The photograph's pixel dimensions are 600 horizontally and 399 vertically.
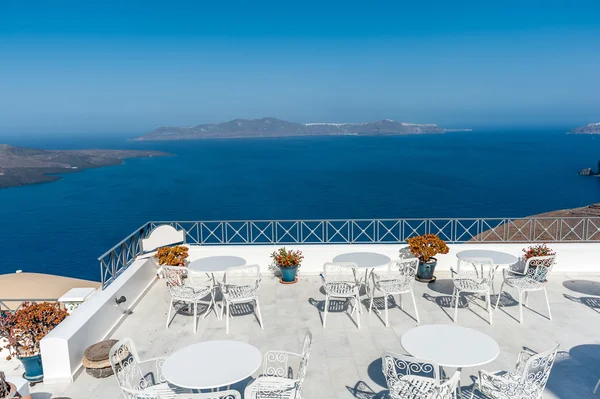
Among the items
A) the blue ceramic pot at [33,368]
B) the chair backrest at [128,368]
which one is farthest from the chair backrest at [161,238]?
the chair backrest at [128,368]

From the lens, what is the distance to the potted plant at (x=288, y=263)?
8406 millimetres

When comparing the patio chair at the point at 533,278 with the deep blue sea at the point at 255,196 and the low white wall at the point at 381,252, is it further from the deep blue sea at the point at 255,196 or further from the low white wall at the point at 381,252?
the deep blue sea at the point at 255,196

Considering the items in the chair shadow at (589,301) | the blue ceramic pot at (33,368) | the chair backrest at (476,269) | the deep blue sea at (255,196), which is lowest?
the deep blue sea at (255,196)

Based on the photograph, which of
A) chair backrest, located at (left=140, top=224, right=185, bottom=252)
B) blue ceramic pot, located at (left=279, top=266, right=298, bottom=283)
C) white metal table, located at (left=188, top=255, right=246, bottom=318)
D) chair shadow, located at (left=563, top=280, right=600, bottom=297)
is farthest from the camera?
chair backrest, located at (left=140, top=224, right=185, bottom=252)

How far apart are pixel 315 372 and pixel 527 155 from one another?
119944 millimetres

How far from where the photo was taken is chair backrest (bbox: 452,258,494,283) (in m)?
6.91

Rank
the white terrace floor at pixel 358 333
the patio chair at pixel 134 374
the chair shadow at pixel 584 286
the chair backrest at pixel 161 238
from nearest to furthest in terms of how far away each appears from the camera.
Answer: the patio chair at pixel 134 374 → the white terrace floor at pixel 358 333 → the chair shadow at pixel 584 286 → the chair backrest at pixel 161 238

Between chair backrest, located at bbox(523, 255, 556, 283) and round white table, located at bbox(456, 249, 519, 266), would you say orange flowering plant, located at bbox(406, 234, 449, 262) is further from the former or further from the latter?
chair backrest, located at bbox(523, 255, 556, 283)

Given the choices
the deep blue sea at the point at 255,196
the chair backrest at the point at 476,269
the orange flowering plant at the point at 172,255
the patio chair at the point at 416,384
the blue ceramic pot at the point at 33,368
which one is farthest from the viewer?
the deep blue sea at the point at 255,196

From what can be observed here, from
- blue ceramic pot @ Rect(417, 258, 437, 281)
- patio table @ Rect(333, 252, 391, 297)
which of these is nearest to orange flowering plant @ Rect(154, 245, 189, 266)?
patio table @ Rect(333, 252, 391, 297)

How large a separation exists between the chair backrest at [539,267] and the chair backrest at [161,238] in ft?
19.7

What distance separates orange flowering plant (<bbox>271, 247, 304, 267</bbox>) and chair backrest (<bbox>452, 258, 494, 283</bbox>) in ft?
9.01

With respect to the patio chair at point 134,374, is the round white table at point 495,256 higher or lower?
higher

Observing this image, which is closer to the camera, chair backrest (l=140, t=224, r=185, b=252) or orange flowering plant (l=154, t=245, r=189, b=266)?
orange flowering plant (l=154, t=245, r=189, b=266)
